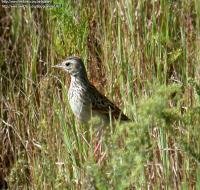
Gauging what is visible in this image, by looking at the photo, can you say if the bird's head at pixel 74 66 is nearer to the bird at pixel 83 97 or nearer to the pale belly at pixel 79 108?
the bird at pixel 83 97

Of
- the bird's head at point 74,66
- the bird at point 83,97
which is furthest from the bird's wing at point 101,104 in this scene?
the bird's head at point 74,66

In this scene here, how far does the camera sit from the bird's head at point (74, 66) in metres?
5.85

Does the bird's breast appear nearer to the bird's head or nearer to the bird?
the bird

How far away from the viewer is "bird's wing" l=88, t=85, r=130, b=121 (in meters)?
5.75

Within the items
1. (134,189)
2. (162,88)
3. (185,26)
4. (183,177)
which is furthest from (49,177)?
(185,26)

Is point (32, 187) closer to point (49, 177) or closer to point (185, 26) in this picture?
point (49, 177)

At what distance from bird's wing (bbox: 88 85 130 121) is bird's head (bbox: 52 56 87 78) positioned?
142 millimetres

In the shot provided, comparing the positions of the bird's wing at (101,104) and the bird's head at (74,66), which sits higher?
the bird's head at (74,66)

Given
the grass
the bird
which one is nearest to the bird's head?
the bird

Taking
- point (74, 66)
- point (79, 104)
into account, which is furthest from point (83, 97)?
point (74, 66)

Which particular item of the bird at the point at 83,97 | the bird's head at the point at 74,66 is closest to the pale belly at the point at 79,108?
the bird at the point at 83,97

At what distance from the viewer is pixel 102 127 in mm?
5668

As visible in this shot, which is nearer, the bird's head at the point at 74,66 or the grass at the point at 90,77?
the grass at the point at 90,77

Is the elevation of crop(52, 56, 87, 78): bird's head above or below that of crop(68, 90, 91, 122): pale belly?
above
